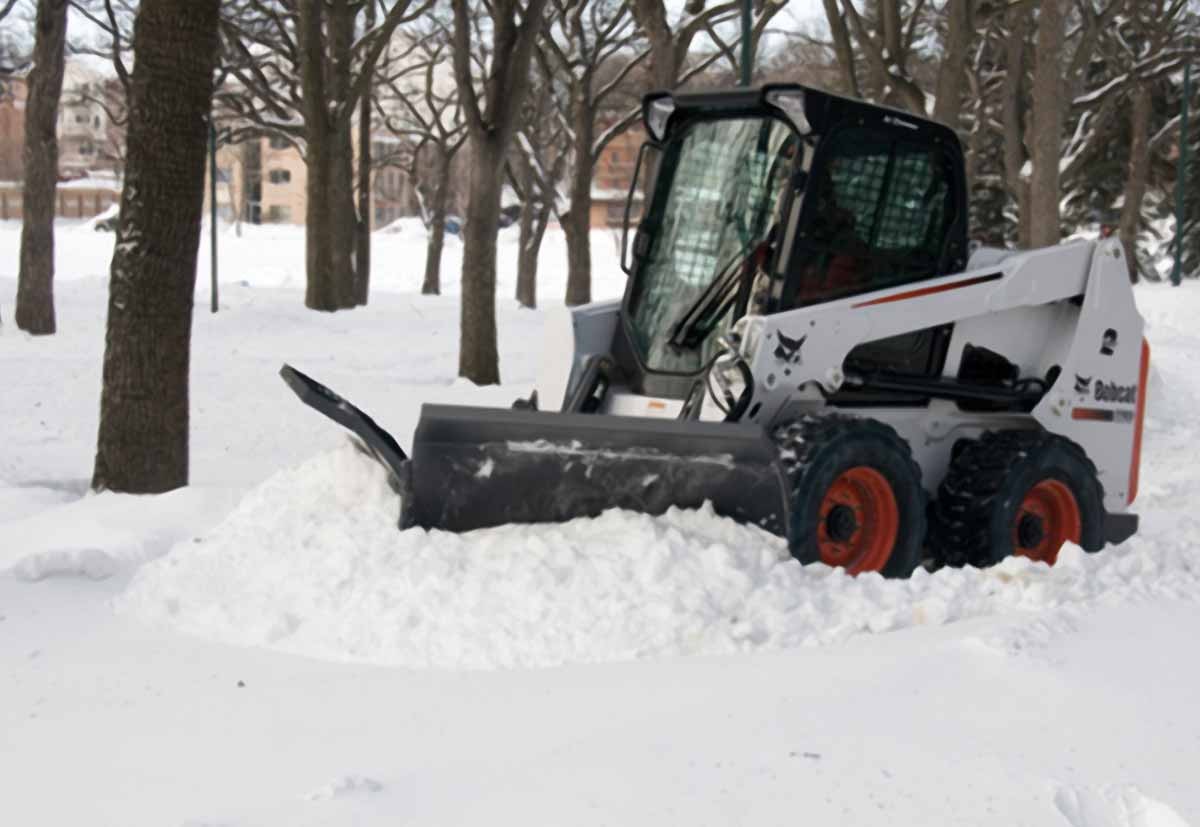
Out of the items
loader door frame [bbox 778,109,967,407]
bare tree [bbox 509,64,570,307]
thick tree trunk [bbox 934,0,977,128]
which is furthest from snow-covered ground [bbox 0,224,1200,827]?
bare tree [bbox 509,64,570,307]

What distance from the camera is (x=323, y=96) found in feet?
79.5

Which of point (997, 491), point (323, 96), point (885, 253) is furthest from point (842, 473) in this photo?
point (323, 96)

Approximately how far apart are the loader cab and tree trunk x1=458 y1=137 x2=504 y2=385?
26.7 feet

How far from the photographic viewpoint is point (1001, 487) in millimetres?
7289

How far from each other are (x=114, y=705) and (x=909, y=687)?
2.66 meters

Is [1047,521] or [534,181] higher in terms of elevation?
[534,181]

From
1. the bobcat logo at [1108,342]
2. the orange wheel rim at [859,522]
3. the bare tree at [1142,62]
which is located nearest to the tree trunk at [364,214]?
the bare tree at [1142,62]

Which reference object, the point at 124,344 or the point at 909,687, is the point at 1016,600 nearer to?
the point at 909,687

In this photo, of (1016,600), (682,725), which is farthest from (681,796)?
(1016,600)

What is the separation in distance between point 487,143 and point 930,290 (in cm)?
887

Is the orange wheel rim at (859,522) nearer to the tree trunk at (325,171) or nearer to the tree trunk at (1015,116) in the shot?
the tree trunk at (325,171)

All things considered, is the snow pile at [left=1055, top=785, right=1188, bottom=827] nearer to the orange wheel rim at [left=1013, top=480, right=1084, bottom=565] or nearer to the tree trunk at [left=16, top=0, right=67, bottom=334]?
the orange wheel rim at [left=1013, top=480, right=1084, bottom=565]

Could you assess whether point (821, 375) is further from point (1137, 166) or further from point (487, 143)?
point (1137, 166)

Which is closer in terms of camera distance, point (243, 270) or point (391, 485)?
point (391, 485)
